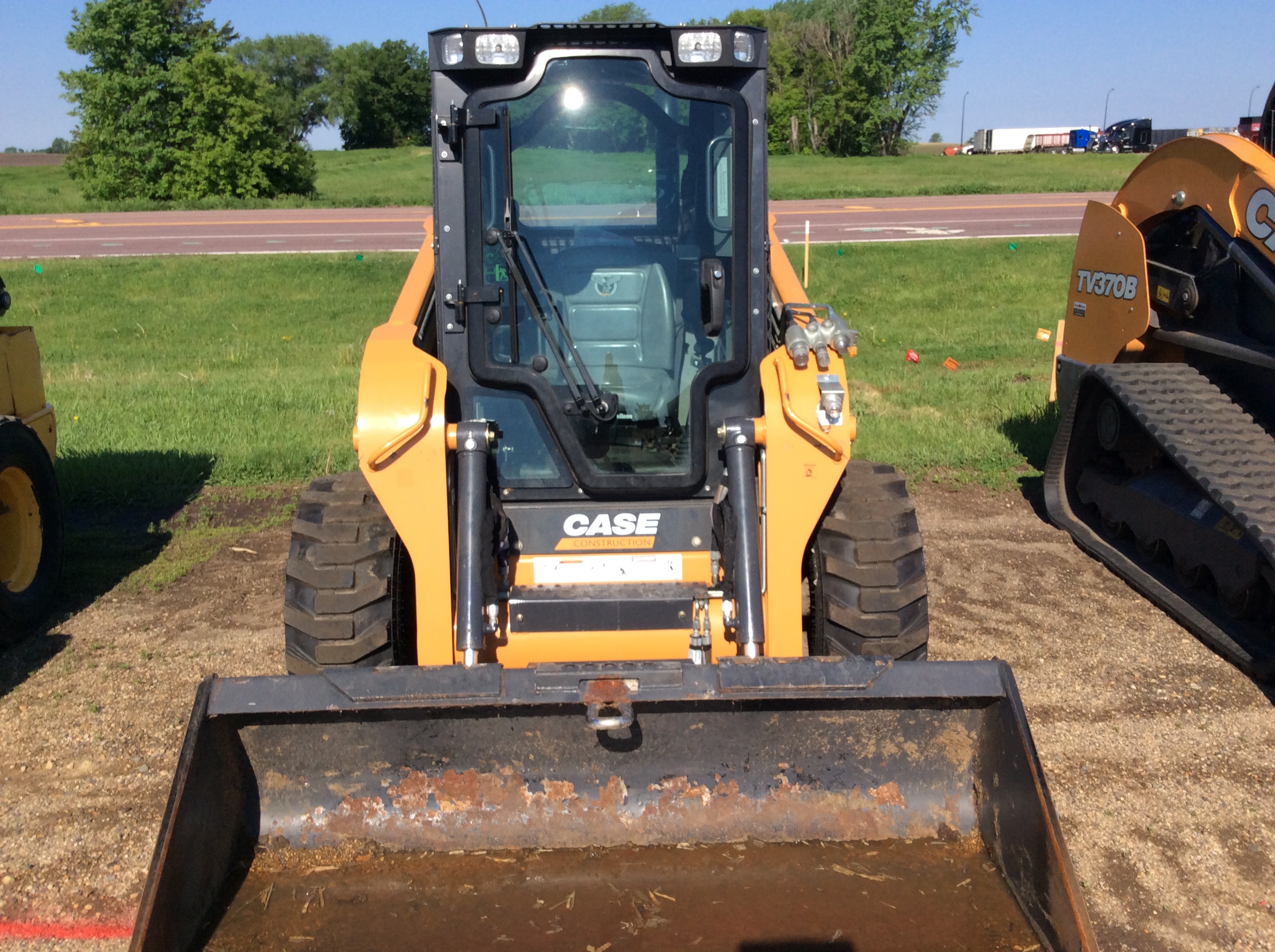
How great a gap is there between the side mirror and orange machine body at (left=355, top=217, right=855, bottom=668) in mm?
234

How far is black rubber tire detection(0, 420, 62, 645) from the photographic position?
18.3ft

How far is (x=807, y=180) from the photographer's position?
34.9 m

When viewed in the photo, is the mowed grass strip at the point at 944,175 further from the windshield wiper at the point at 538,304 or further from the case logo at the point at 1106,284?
the windshield wiper at the point at 538,304

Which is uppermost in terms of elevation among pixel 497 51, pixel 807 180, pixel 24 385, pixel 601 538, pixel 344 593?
pixel 497 51

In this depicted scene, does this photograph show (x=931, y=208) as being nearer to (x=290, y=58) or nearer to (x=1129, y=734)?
(x=1129, y=734)

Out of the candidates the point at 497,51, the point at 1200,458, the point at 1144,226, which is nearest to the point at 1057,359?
the point at 1144,226

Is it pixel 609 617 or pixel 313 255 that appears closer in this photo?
pixel 609 617

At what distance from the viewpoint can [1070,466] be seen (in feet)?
23.4

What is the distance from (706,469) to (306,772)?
5.44 feet

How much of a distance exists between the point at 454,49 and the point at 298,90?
3529 inches

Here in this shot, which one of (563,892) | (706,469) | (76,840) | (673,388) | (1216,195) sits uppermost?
(1216,195)

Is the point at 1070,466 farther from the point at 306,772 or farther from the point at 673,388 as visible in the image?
the point at 306,772

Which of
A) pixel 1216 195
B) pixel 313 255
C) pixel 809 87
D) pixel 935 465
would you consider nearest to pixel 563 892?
pixel 1216 195

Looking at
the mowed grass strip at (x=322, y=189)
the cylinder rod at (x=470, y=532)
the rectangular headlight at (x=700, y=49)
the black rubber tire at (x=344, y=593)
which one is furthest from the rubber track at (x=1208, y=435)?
the mowed grass strip at (x=322, y=189)
